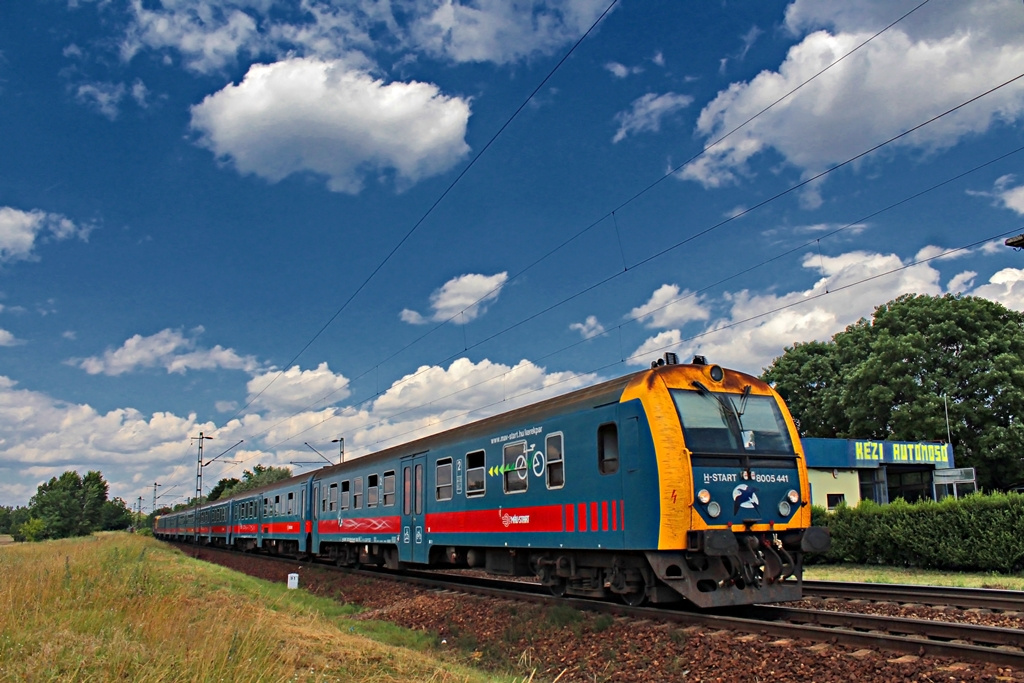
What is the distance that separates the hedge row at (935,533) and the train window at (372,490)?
37.6 feet

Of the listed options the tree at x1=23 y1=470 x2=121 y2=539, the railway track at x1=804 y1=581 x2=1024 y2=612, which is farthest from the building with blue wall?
the tree at x1=23 y1=470 x2=121 y2=539

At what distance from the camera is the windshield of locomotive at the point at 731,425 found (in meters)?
10.2

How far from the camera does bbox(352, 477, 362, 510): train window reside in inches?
846

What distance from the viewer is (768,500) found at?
10.4 m

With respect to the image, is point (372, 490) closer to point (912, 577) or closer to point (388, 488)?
point (388, 488)

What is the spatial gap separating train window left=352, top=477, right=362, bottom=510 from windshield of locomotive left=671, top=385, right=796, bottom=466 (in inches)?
515

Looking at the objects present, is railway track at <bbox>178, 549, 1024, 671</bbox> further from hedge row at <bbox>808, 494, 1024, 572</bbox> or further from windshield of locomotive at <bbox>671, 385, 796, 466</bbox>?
hedge row at <bbox>808, 494, 1024, 572</bbox>

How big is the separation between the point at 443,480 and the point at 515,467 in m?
3.37

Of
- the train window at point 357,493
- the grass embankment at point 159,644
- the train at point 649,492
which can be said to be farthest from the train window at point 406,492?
the grass embankment at point 159,644

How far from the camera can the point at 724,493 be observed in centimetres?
1005

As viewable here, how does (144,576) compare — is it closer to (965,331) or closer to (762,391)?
(762,391)

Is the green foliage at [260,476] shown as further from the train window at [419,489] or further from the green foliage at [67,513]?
the train window at [419,489]

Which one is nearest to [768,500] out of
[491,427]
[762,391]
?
[762,391]

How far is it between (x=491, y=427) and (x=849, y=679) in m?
8.35
